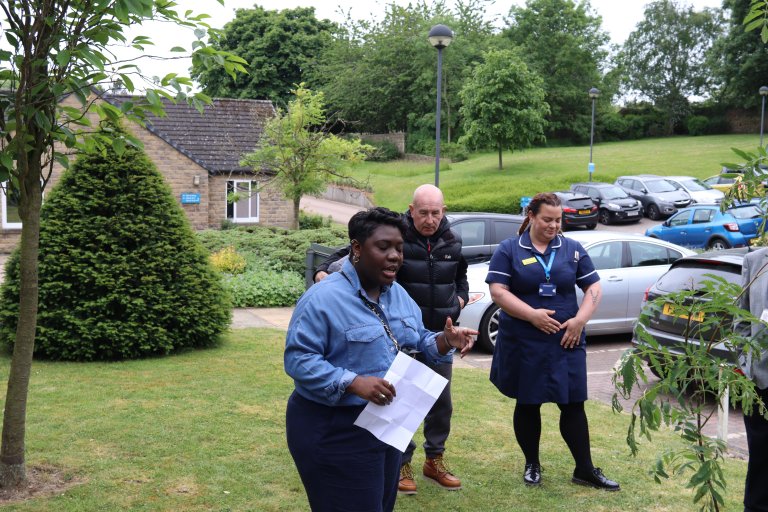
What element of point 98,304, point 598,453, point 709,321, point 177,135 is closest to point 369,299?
point 709,321

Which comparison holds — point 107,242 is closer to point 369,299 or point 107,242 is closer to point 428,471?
point 428,471

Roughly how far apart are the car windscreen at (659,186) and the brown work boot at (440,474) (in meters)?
32.5

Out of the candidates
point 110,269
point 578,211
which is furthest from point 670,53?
point 110,269

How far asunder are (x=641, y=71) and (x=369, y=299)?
262ft

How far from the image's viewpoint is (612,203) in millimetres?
33531

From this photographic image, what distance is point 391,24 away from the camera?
6425 centimetres

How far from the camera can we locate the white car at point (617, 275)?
11906mm

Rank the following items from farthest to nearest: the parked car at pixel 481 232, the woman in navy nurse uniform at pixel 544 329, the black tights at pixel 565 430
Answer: the parked car at pixel 481 232 → the black tights at pixel 565 430 → the woman in navy nurse uniform at pixel 544 329

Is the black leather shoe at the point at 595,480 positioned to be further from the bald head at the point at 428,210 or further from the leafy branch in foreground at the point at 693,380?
the leafy branch in foreground at the point at 693,380

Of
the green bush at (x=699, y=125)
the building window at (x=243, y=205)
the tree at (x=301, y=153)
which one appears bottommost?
the building window at (x=243, y=205)

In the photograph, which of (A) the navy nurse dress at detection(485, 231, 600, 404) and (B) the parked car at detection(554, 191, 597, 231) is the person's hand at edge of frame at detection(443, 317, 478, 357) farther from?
(B) the parked car at detection(554, 191, 597, 231)

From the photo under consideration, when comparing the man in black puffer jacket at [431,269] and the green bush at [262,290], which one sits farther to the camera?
the green bush at [262,290]

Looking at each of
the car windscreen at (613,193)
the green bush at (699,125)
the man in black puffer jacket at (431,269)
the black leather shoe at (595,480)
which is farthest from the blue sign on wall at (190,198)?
the green bush at (699,125)

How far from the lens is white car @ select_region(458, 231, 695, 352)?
11.9 meters
